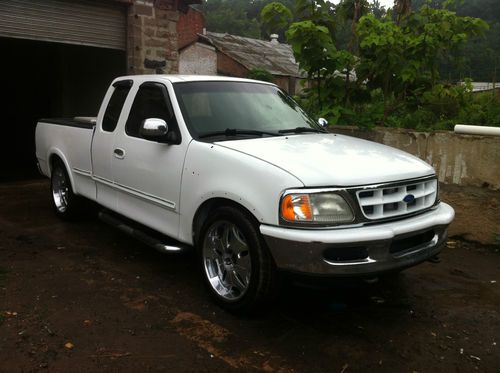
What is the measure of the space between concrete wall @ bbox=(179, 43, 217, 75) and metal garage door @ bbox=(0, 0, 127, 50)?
17.1 m

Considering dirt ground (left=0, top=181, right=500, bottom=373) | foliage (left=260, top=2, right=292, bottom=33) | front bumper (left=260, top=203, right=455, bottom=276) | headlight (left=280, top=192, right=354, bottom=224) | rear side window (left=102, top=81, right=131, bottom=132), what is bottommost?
dirt ground (left=0, top=181, right=500, bottom=373)

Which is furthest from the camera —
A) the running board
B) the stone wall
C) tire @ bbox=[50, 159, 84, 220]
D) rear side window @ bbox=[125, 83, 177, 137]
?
the stone wall

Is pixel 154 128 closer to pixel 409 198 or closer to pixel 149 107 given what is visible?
pixel 149 107

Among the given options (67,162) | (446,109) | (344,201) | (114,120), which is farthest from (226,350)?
(446,109)

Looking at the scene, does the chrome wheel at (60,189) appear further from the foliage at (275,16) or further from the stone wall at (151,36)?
the stone wall at (151,36)

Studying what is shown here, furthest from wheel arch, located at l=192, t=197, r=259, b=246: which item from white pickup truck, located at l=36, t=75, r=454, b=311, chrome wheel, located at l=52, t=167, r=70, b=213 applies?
chrome wheel, located at l=52, t=167, r=70, b=213

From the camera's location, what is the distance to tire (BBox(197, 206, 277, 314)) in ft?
11.4

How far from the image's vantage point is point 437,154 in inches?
237

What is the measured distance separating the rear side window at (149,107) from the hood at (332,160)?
30.9 inches

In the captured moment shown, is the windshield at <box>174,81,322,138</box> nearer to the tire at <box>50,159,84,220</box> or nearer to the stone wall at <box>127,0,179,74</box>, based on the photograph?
the tire at <box>50,159,84,220</box>

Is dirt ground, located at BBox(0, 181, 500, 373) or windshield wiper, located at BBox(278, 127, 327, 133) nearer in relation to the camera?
dirt ground, located at BBox(0, 181, 500, 373)

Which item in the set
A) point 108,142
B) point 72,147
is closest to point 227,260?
point 108,142

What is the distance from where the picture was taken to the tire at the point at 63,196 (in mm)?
6201

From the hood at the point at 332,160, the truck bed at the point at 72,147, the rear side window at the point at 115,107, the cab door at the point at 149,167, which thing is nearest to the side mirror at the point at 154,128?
the cab door at the point at 149,167
